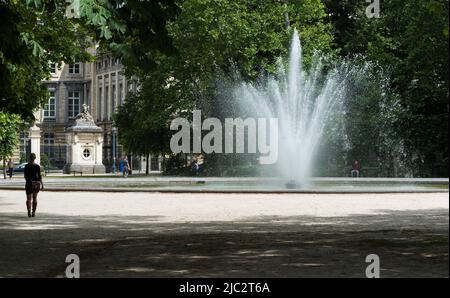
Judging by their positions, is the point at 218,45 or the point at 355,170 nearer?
the point at 355,170

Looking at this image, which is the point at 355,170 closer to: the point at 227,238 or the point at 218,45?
the point at 218,45

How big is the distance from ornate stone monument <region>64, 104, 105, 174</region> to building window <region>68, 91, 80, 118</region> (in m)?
52.0

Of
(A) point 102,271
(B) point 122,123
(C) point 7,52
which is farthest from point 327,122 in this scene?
(A) point 102,271

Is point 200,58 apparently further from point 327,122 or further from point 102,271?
point 102,271

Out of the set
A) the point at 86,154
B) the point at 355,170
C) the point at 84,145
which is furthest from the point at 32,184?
the point at 86,154

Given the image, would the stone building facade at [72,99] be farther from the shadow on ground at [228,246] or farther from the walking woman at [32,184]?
the shadow on ground at [228,246]

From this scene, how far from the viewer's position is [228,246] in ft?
44.4

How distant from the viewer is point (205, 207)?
24766 mm

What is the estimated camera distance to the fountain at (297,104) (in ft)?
129

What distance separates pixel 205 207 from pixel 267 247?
37.6ft

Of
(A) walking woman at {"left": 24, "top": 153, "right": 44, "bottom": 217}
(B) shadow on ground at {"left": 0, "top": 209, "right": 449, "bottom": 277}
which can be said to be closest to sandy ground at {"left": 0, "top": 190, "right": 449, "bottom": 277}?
(B) shadow on ground at {"left": 0, "top": 209, "right": 449, "bottom": 277}

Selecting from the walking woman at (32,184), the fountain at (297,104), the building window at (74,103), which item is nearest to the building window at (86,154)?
the fountain at (297,104)

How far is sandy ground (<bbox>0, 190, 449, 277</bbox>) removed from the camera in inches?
428

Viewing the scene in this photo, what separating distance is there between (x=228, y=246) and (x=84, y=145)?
190ft
